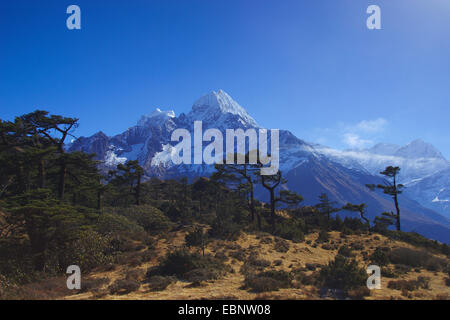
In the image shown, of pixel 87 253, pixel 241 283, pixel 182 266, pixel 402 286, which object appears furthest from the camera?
pixel 87 253

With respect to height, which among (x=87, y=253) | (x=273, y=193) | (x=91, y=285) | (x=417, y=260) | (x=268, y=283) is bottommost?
(x=417, y=260)

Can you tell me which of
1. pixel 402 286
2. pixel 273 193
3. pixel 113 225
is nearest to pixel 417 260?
pixel 402 286

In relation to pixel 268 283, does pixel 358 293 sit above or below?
below

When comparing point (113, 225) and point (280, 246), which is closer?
point (113, 225)

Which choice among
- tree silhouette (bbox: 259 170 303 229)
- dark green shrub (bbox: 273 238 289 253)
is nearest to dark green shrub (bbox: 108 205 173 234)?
dark green shrub (bbox: 273 238 289 253)

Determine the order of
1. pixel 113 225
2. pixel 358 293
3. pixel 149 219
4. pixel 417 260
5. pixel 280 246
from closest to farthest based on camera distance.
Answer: pixel 358 293 → pixel 417 260 → pixel 113 225 → pixel 280 246 → pixel 149 219

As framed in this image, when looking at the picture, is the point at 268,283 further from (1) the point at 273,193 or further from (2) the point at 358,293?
(1) the point at 273,193

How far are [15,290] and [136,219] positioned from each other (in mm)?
13933

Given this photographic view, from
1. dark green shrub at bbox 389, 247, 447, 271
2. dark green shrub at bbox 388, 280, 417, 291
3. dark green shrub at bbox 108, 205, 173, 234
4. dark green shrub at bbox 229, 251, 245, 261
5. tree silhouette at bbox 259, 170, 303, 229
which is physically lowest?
dark green shrub at bbox 389, 247, 447, 271

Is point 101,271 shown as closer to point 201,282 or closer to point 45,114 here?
point 201,282

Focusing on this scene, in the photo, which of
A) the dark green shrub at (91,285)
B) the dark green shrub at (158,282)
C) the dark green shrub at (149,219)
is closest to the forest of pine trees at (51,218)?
the dark green shrub at (149,219)

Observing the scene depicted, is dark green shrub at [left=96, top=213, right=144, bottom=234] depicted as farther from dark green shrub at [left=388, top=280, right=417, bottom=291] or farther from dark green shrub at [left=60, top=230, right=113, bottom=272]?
dark green shrub at [left=388, top=280, right=417, bottom=291]
